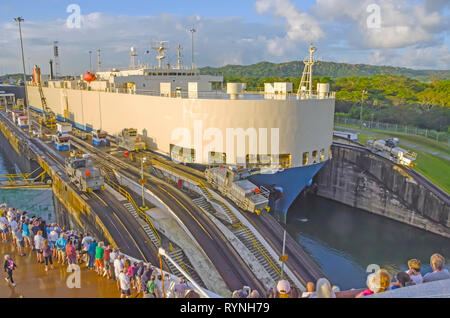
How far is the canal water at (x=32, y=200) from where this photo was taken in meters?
26.8

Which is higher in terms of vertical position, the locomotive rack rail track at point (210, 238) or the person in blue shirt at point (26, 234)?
the person in blue shirt at point (26, 234)

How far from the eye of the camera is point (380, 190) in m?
35.9

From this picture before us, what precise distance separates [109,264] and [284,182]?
18671mm

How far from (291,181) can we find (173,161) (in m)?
11.6

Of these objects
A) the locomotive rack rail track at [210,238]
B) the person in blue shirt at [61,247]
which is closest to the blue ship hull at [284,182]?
the locomotive rack rail track at [210,238]

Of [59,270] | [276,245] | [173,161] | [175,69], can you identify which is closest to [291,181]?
[276,245]

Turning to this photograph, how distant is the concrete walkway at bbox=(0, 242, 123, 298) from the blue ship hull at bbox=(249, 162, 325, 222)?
657 inches

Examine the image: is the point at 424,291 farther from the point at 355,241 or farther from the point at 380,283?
the point at 355,241

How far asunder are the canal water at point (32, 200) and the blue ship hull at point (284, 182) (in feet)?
59.1

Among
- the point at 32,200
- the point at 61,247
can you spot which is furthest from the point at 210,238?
the point at 32,200

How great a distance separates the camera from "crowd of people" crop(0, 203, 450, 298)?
8000 millimetres

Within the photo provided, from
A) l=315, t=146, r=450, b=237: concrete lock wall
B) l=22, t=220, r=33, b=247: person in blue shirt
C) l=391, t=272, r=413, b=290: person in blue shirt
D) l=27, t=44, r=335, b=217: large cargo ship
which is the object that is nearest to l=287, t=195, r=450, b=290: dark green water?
l=315, t=146, r=450, b=237: concrete lock wall

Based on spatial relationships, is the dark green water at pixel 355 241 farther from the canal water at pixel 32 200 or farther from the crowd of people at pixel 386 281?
the canal water at pixel 32 200
